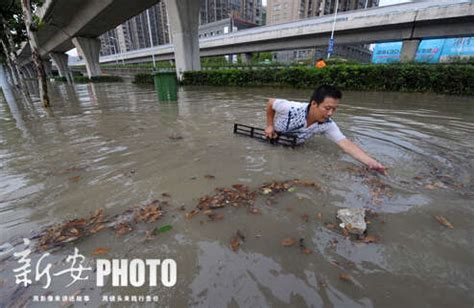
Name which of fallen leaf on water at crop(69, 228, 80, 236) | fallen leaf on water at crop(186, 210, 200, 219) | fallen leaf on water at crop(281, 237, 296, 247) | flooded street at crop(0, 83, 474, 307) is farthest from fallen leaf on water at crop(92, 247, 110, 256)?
fallen leaf on water at crop(281, 237, 296, 247)

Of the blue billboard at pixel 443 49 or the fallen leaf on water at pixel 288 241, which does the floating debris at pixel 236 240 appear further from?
the blue billboard at pixel 443 49

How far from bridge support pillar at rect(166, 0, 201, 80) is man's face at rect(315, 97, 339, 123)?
53.9 ft

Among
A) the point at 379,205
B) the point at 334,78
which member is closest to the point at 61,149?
the point at 379,205

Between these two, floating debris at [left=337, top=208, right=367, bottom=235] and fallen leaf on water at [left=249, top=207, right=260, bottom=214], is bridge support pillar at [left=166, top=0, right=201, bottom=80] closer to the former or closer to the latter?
fallen leaf on water at [left=249, top=207, right=260, bottom=214]

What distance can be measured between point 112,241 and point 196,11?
18459 mm

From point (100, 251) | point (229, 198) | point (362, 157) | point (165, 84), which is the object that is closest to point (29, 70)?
point (165, 84)

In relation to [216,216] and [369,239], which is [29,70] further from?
[369,239]

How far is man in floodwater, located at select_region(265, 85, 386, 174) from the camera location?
9.80 ft

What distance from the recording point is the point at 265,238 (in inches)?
77.5

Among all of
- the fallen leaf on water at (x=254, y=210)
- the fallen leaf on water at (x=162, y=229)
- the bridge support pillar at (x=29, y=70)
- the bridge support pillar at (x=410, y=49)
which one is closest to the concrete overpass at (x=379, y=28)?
the bridge support pillar at (x=410, y=49)

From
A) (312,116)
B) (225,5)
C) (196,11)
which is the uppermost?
(225,5)

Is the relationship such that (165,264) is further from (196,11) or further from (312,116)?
(196,11)

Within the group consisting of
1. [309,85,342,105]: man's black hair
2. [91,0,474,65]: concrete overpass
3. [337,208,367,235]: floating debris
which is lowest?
[337,208,367,235]: floating debris

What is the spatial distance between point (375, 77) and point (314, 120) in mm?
10639
